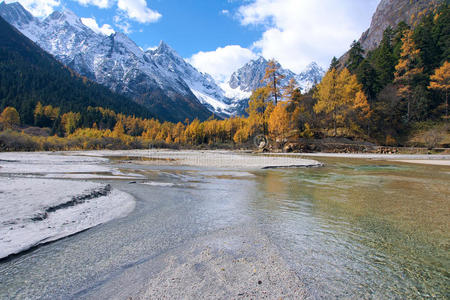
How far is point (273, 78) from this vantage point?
41.0 m

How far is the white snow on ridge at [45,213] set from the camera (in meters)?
4.25

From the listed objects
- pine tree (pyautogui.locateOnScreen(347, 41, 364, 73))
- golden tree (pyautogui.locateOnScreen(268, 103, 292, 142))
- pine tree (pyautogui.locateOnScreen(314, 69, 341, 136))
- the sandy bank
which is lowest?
the sandy bank

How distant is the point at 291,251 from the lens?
382 centimetres

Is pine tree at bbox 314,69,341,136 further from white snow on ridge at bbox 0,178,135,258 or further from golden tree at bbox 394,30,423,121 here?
white snow on ridge at bbox 0,178,135,258

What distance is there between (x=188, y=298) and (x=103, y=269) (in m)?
1.59

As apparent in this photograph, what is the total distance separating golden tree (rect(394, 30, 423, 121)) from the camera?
40.2 meters

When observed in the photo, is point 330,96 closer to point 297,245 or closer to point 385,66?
point 385,66

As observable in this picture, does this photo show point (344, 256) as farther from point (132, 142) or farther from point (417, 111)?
point (132, 142)

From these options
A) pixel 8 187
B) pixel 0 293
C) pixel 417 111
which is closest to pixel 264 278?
pixel 0 293

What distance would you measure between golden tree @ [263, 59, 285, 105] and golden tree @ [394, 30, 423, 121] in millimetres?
22244

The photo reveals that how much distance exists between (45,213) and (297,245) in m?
6.12

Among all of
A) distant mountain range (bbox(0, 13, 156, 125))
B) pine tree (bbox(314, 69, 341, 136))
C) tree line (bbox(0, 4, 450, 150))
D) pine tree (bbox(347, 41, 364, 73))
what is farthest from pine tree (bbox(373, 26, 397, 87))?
distant mountain range (bbox(0, 13, 156, 125))

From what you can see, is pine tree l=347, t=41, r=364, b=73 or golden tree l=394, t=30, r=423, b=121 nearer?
golden tree l=394, t=30, r=423, b=121

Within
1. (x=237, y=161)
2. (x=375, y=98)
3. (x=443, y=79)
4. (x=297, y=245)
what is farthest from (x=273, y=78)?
(x=297, y=245)
